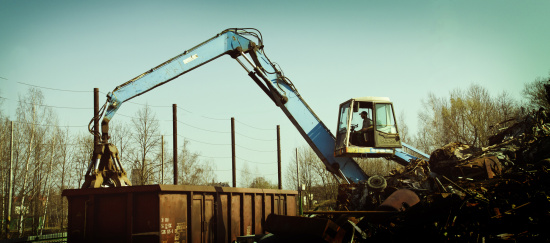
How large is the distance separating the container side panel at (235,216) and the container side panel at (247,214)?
0.17 m

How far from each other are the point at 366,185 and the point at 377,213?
2572 mm

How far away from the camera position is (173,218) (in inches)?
247

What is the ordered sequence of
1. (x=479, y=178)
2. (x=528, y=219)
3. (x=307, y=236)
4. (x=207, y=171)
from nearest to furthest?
(x=528, y=219), (x=307, y=236), (x=479, y=178), (x=207, y=171)

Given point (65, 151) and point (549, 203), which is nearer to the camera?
point (549, 203)

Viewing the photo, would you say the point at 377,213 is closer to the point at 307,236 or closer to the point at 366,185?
the point at 307,236

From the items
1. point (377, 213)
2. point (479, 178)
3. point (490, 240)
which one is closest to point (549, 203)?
point (490, 240)

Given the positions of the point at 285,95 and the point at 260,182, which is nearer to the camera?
the point at 285,95

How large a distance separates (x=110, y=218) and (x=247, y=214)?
2.96m

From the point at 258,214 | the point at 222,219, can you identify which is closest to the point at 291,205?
the point at 258,214

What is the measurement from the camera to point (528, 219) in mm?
5848

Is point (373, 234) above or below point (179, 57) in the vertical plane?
below

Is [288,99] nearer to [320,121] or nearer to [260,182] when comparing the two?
[320,121]

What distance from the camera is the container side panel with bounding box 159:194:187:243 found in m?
6.10

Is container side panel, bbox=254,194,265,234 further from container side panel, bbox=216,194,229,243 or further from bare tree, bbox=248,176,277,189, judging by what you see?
bare tree, bbox=248,176,277,189
